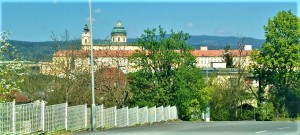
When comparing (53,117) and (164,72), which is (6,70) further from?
(164,72)

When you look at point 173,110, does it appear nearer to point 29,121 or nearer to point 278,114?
point 278,114

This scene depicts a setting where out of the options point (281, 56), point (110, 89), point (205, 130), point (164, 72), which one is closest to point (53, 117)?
point (205, 130)

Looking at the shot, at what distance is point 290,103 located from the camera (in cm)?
6931

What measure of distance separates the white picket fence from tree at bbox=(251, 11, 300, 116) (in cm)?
3408

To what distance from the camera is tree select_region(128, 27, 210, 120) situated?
54031 millimetres

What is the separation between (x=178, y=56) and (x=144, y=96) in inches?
209

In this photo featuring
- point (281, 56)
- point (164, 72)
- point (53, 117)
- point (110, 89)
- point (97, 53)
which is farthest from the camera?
point (281, 56)

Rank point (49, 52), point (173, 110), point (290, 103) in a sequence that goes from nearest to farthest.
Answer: point (173, 110), point (49, 52), point (290, 103)

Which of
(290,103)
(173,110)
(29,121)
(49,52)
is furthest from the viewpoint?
(290,103)

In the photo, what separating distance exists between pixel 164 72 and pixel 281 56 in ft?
66.3

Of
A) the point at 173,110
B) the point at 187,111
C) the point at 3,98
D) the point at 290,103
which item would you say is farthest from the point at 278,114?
the point at 3,98

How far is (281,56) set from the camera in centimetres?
6994

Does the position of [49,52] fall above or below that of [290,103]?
above

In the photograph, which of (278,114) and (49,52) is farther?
(278,114)
